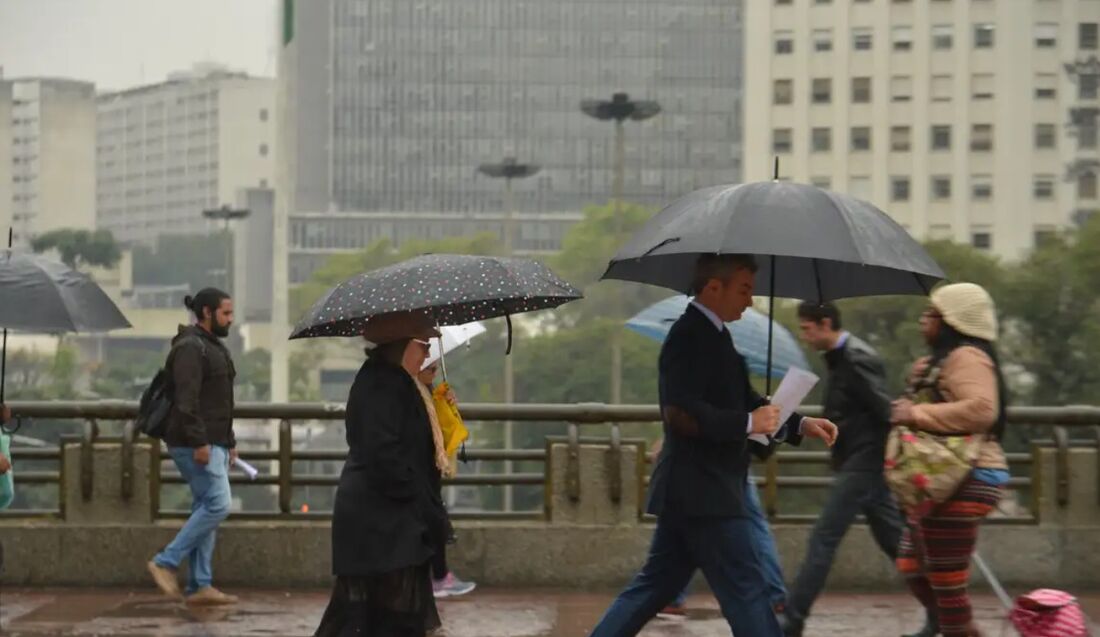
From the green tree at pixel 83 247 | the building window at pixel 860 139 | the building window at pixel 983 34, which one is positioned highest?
the building window at pixel 983 34

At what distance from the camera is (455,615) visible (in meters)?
9.37

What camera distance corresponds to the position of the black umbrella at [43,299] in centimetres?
832

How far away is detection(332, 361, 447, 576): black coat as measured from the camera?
226 inches

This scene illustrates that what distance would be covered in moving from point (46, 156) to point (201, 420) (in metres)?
170

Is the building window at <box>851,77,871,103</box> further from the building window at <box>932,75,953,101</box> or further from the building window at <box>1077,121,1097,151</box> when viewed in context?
the building window at <box>1077,121,1097,151</box>

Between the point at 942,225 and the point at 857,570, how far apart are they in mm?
129719

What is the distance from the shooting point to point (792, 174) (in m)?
135

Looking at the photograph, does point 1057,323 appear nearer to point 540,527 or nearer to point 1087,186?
point 1087,186

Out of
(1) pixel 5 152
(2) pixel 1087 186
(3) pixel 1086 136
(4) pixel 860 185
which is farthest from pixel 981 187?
(1) pixel 5 152

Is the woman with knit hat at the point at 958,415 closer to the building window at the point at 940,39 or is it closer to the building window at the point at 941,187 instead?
the building window at the point at 941,187

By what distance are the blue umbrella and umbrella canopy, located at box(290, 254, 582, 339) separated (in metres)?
2.61

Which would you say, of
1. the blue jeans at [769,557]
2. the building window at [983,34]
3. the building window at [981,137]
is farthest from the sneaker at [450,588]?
the building window at [983,34]

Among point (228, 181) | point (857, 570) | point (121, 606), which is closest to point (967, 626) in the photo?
point (857, 570)

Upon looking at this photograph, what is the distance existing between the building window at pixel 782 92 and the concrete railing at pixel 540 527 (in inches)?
4968
